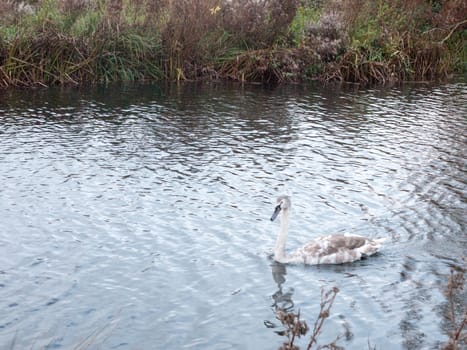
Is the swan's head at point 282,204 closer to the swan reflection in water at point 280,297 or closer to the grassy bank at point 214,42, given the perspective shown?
the swan reflection in water at point 280,297

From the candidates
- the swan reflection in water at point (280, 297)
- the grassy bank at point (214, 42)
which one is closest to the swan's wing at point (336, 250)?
the swan reflection in water at point (280, 297)

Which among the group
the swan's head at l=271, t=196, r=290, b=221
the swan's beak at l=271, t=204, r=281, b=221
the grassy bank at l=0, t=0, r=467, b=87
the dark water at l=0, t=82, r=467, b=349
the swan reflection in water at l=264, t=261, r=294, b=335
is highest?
the grassy bank at l=0, t=0, r=467, b=87

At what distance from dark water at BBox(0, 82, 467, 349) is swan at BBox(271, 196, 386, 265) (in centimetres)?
14

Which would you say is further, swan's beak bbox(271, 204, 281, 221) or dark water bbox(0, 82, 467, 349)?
swan's beak bbox(271, 204, 281, 221)

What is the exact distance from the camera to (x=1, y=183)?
14.8 metres

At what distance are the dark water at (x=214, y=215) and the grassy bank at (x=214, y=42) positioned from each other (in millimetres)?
2096

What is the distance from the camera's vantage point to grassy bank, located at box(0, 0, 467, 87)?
2403 centimetres

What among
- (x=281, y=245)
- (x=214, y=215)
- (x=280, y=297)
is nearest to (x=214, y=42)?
(x=214, y=215)

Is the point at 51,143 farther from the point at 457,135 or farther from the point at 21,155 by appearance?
the point at 457,135

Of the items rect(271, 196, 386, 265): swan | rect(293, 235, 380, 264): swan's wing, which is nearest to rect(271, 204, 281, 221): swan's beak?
rect(271, 196, 386, 265): swan

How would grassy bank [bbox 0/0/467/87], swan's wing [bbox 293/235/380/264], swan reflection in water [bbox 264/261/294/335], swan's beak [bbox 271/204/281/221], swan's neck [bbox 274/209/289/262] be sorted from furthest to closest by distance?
grassy bank [bbox 0/0/467/87]
swan's beak [bbox 271/204/281/221]
swan's neck [bbox 274/209/289/262]
swan's wing [bbox 293/235/380/264]
swan reflection in water [bbox 264/261/294/335]

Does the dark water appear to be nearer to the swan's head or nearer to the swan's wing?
the swan's wing

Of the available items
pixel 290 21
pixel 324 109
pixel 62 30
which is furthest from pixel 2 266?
pixel 290 21

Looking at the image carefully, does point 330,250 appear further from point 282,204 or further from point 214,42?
point 214,42
